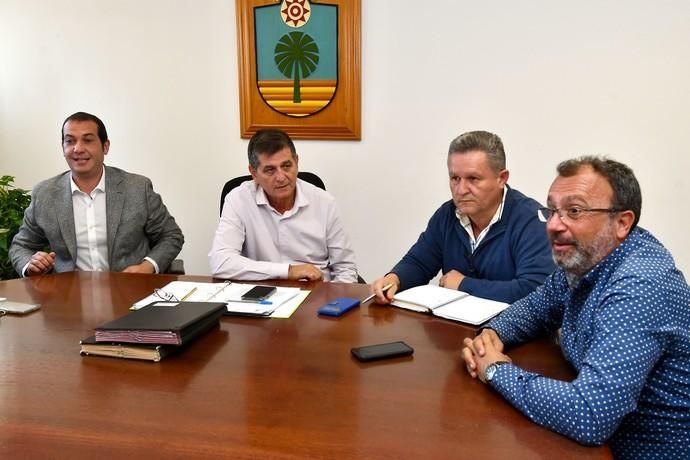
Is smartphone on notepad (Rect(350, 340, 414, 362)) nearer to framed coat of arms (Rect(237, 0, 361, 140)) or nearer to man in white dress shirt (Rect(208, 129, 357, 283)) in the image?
man in white dress shirt (Rect(208, 129, 357, 283))

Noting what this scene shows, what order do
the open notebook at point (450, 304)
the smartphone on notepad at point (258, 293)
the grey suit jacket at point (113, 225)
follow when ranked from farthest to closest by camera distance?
the grey suit jacket at point (113, 225)
the smartphone on notepad at point (258, 293)
the open notebook at point (450, 304)

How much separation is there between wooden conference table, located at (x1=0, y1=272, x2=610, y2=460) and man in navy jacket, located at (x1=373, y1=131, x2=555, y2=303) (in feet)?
0.98

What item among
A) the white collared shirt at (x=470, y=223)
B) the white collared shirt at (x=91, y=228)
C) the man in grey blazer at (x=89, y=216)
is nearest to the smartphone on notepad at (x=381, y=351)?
the white collared shirt at (x=470, y=223)

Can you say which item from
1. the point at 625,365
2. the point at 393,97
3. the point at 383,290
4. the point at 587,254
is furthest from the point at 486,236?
the point at 393,97

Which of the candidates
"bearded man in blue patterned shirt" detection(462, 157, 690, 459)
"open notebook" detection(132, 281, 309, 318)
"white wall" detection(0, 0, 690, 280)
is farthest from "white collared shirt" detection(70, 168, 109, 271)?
"bearded man in blue patterned shirt" detection(462, 157, 690, 459)

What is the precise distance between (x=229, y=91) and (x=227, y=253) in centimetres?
140

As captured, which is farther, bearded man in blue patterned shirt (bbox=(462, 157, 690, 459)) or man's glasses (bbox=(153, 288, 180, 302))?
man's glasses (bbox=(153, 288, 180, 302))

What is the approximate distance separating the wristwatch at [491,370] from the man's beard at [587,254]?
272 millimetres

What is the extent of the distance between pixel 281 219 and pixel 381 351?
1.19m

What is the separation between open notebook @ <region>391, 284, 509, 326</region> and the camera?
1554mm

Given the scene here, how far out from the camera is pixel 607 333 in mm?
1016

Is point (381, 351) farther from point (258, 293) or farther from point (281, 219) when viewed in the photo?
point (281, 219)

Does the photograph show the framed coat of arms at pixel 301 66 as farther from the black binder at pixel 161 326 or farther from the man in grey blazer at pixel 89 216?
the black binder at pixel 161 326

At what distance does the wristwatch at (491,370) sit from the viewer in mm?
1128
